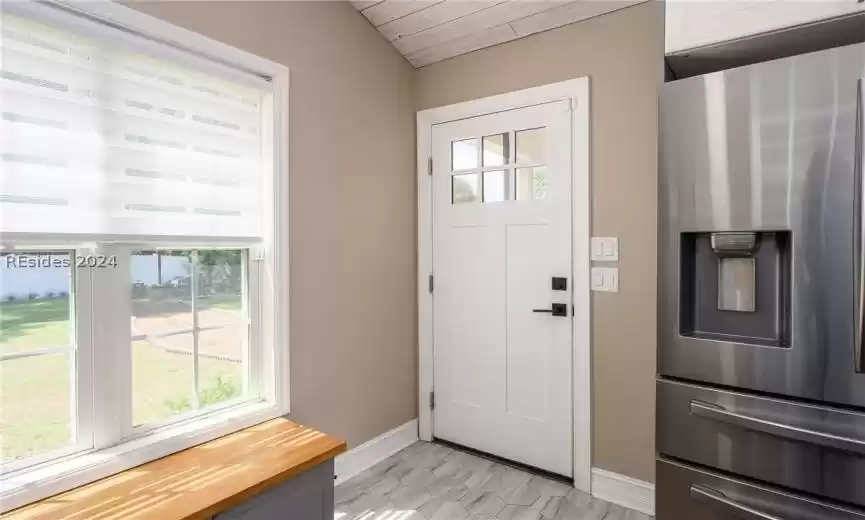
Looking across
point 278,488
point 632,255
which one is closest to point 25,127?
point 278,488

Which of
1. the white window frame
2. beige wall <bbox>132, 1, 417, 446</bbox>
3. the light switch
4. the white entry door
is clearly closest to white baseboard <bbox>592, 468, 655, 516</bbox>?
the white entry door

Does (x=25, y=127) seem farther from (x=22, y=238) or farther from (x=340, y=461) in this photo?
(x=340, y=461)

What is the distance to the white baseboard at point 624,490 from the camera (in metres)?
2.18

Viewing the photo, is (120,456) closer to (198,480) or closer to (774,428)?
(198,480)

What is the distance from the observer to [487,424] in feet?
8.93

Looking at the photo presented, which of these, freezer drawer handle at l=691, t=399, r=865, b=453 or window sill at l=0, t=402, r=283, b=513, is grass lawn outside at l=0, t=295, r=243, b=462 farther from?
freezer drawer handle at l=691, t=399, r=865, b=453

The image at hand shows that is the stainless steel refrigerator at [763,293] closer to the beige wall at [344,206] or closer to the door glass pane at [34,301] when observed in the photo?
the beige wall at [344,206]

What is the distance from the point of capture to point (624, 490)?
2.25 metres

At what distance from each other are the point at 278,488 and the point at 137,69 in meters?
1.59

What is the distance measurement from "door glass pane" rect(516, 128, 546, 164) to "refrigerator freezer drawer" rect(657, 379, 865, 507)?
4.55ft

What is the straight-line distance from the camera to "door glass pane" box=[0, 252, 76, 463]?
4.81 feet

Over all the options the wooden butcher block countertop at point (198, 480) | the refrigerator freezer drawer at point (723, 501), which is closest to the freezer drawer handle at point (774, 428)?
the refrigerator freezer drawer at point (723, 501)

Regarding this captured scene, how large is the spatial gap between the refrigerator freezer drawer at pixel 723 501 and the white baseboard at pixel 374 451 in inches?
61.0

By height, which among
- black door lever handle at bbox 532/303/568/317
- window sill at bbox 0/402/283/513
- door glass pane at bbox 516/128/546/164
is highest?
door glass pane at bbox 516/128/546/164
